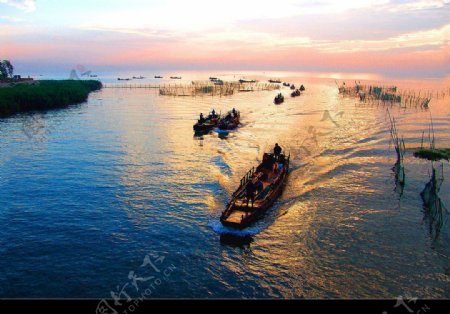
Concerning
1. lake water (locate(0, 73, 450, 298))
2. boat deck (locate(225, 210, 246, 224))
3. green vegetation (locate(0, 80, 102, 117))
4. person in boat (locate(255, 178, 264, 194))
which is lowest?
lake water (locate(0, 73, 450, 298))

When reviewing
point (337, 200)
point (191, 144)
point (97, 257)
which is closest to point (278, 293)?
point (97, 257)

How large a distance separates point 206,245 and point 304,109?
81254 mm

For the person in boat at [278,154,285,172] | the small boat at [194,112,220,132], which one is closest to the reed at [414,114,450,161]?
the person in boat at [278,154,285,172]

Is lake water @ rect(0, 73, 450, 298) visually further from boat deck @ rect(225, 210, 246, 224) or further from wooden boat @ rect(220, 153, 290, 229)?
boat deck @ rect(225, 210, 246, 224)

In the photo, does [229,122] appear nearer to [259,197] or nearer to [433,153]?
[433,153]

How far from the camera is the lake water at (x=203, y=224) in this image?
1972 cm

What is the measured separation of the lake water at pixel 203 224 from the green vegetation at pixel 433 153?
1708 mm

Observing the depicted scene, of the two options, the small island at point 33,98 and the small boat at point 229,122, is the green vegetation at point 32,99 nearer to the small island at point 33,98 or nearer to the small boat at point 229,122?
the small island at point 33,98

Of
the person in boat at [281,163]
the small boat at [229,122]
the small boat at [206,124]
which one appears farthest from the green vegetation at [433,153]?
the small boat at [206,124]

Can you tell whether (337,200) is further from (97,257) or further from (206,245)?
(97,257)

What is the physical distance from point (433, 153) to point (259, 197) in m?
30.9

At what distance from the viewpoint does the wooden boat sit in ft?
84.4

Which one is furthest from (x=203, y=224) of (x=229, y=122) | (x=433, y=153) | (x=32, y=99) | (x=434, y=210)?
(x=32, y=99)

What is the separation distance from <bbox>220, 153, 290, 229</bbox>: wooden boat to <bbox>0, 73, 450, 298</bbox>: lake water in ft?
2.69
